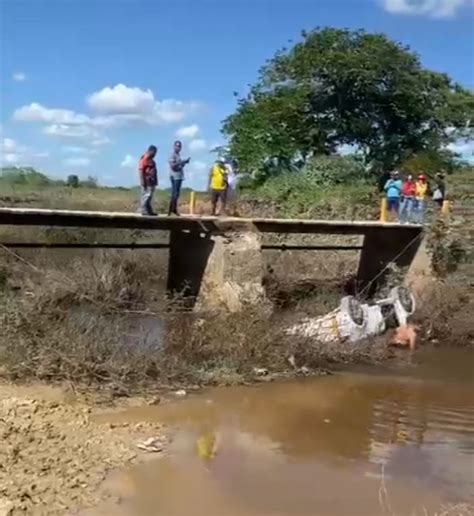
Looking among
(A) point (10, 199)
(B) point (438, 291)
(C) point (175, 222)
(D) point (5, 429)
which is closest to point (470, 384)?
(B) point (438, 291)

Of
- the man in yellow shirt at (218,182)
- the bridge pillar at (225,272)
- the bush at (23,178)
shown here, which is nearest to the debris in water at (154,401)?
the bridge pillar at (225,272)

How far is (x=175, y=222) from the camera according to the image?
1720 centimetres

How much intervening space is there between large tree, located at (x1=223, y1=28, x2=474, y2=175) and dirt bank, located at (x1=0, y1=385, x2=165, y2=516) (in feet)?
69.2

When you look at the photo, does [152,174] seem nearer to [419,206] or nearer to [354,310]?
[354,310]

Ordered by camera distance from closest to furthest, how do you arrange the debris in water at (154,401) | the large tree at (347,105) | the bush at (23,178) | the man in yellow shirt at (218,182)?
the debris in water at (154,401) → the man in yellow shirt at (218,182) → the large tree at (347,105) → the bush at (23,178)

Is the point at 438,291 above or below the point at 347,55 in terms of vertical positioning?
below

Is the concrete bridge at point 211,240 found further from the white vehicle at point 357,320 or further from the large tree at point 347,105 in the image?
the large tree at point 347,105

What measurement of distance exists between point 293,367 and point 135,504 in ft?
19.4

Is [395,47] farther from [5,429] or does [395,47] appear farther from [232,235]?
[5,429]

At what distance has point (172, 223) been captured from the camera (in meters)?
17.2

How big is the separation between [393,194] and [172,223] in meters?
6.98

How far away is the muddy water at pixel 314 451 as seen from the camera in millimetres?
7812

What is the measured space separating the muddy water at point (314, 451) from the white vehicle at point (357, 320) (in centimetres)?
121

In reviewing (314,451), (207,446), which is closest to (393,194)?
(314,451)
